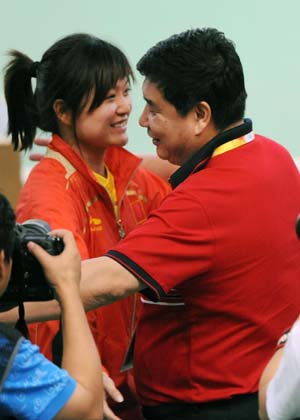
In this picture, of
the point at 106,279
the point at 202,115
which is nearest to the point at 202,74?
the point at 202,115

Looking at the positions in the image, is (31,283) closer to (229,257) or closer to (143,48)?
(229,257)

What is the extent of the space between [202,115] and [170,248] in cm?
30

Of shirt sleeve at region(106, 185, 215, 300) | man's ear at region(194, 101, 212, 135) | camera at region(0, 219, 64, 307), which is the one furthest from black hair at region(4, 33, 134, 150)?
camera at region(0, 219, 64, 307)

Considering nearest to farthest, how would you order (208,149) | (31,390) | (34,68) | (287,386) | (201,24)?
(287,386) < (31,390) < (208,149) < (34,68) < (201,24)

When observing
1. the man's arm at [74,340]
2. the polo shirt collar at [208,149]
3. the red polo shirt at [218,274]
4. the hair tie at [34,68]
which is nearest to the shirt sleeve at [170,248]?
the red polo shirt at [218,274]

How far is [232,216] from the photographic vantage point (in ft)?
6.57

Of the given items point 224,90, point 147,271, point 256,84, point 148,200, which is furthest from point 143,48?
point 147,271

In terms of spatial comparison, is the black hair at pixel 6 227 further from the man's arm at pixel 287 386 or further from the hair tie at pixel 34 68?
the hair tie at pixel 34 68

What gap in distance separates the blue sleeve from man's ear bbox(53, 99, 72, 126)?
85cm

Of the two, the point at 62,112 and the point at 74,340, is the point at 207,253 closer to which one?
the point at 74,340

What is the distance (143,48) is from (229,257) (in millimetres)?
1994

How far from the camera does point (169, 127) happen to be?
216 centimetres

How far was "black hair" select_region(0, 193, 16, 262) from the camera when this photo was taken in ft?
5.25

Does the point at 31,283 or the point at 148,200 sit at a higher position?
the point at 31,283
